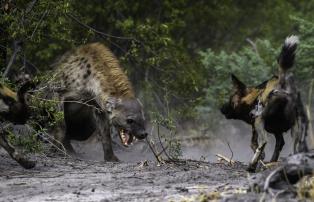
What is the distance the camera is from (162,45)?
14.1 meters

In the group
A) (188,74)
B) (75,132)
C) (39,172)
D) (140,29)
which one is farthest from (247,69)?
(39,172)

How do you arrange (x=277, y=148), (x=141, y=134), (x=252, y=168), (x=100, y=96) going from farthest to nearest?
(x=100, y=96) < (x=141, y=134) < (x=277, y=148) < (x=252, y=168)

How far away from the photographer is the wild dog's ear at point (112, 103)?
1080 cm

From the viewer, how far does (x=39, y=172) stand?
891cm

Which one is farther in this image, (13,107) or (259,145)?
(13,107)

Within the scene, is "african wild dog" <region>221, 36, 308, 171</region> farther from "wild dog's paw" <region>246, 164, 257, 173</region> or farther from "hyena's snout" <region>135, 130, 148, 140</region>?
"hyena's snout" <region>135, 130, 148, 140</region>

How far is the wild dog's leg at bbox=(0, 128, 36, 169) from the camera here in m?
8.78

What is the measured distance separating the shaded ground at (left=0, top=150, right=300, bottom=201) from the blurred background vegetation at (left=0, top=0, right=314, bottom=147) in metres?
2.29

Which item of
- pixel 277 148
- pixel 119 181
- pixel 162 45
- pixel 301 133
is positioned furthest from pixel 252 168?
pixel 162 45

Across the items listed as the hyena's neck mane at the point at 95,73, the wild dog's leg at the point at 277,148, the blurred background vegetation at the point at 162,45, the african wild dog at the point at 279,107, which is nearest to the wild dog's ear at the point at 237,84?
the african wild dog at the point at 279,107

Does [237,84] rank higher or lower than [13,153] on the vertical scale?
higher

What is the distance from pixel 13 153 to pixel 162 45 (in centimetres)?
573

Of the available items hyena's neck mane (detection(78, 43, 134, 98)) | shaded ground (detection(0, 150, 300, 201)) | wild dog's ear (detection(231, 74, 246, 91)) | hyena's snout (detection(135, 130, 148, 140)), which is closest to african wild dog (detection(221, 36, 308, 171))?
wild dog's ear (detection(231, 74, 246, 91))

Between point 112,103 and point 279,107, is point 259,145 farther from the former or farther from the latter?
point 112,103
